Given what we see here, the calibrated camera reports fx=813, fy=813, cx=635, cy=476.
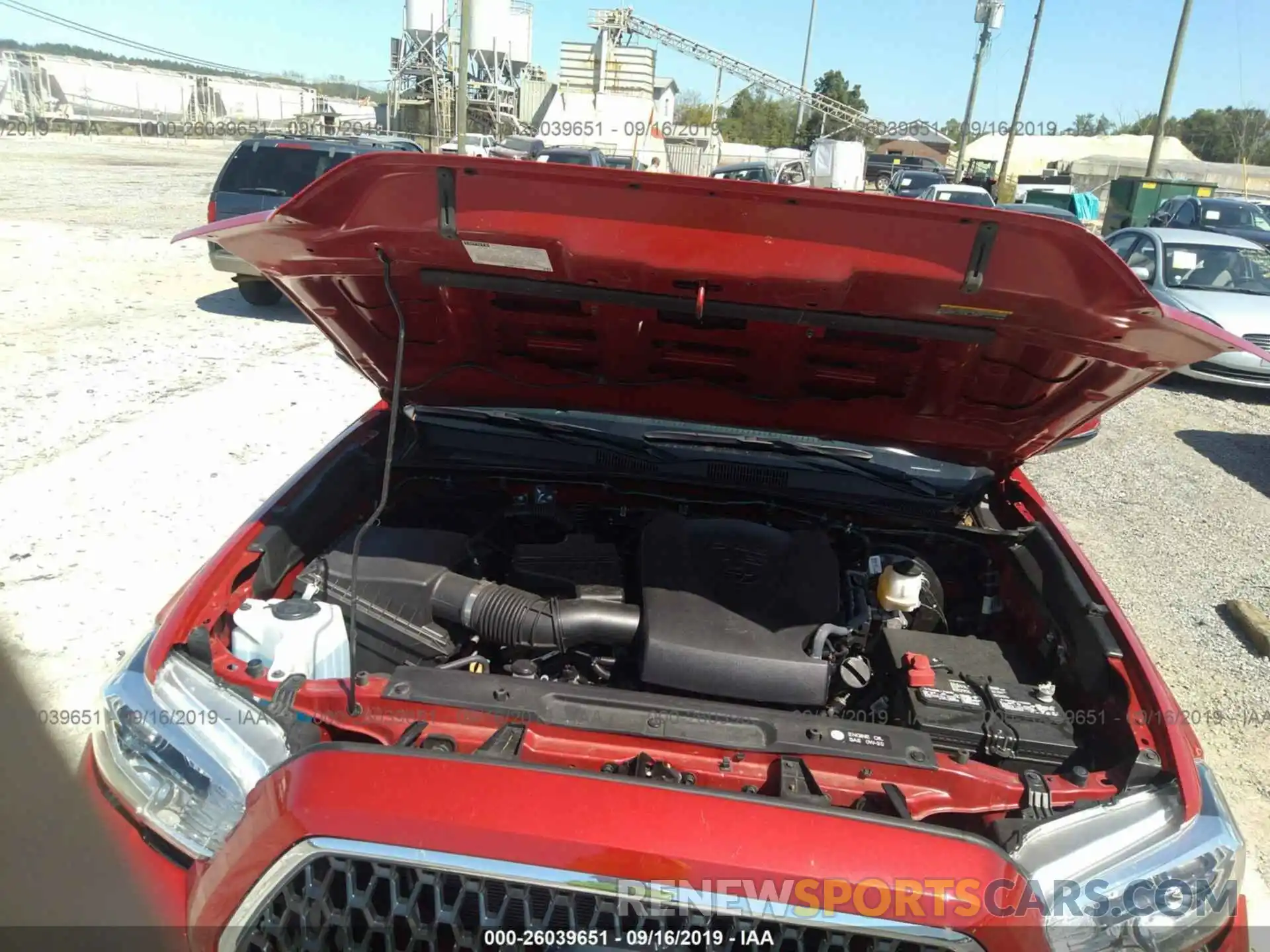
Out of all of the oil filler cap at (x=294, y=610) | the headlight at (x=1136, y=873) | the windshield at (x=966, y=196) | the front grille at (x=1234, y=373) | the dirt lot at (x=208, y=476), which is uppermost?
the windshield at (x=966, y=196)

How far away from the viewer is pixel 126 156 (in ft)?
73.6

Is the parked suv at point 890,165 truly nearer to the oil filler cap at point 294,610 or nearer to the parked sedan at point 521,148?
the parked sedan at point 521,148

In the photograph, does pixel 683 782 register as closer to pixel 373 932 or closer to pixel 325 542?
pixel 373 932

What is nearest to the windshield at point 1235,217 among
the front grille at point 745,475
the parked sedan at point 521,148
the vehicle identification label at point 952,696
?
the parked sedan at point 521,148

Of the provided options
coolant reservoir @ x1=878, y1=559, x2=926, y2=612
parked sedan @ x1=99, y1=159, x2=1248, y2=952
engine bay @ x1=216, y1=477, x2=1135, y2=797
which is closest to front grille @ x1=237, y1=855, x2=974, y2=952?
parked sedan @ x1=99, y1=159, x2=1248, y2=952

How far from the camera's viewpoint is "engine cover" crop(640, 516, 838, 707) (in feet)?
6.21

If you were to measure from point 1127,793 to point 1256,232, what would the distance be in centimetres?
1572

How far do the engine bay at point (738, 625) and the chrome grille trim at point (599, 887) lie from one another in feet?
1.32

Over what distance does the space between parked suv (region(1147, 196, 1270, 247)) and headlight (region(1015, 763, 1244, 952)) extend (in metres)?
15.3

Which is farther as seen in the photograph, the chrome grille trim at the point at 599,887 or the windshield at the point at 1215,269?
the windshield at the point at 1215,269

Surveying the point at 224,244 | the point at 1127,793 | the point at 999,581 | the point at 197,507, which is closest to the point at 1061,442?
the point at 999,581

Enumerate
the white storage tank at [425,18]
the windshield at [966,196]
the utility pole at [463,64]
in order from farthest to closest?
the white storage tank at [425,18], the windshield at [966,196], the utility pole at [463,64]

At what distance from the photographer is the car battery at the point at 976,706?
1747 mm

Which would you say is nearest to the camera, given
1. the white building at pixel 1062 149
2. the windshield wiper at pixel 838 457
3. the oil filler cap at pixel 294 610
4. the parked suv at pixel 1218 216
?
the oil filler cap at pixel 294 610
